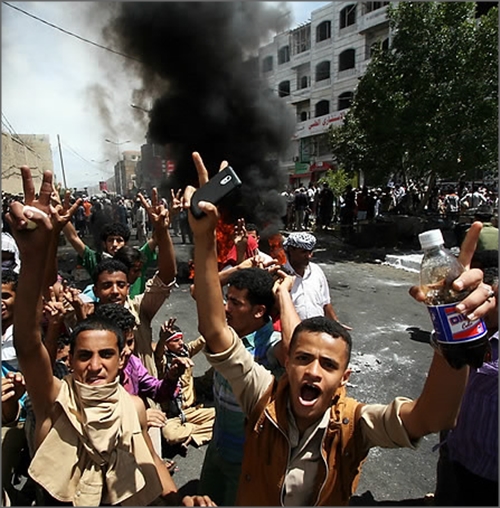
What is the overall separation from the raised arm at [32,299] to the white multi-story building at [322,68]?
25.1 m

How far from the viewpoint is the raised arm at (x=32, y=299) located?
133 cm

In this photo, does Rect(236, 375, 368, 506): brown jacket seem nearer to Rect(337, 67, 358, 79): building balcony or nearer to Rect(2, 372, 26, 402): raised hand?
Rect(2, 372, 26, 402): raised hand

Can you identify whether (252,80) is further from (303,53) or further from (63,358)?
(303,53)

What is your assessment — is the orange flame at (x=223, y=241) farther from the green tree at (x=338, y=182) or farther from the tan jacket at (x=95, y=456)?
the green tree at (x=338, y=182)

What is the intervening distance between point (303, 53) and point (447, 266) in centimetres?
3176

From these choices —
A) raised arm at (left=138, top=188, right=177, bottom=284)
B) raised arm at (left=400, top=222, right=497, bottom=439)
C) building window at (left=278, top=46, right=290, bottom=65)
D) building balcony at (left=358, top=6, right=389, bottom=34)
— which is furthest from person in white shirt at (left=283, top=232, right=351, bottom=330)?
building window at (left=278, top=46, right=290, bottom=65)

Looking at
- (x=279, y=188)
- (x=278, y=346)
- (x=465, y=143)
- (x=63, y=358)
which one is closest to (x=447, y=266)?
(x=278, y=346)

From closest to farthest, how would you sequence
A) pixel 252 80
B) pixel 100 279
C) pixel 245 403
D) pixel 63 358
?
1. pixel 245 403
2. pixel 63 358
3. pixel 100 279
4. pixel 252 80

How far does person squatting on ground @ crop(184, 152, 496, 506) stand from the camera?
133 cm

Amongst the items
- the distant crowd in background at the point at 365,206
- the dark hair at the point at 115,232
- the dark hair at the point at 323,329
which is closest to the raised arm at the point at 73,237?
the dark hair at the point at 115,232

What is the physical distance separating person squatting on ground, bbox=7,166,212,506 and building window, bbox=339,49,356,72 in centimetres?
2894

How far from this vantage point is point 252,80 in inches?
516

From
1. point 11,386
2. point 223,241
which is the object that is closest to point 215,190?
point 11,386

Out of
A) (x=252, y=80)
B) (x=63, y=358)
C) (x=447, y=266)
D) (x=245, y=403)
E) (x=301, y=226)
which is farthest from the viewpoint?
(x=301, y=226)
